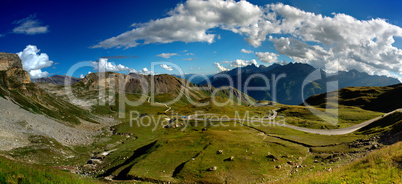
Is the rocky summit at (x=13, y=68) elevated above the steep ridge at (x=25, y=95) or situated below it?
above

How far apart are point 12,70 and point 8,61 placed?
29654 mm

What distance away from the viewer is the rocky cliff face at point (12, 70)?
13252 centimetres

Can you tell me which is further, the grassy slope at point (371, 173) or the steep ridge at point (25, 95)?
the steep ridge at point (25, 95)

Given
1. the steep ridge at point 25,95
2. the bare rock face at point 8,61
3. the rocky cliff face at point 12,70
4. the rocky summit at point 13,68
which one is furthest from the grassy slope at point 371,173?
the bare rock face at point 8,61

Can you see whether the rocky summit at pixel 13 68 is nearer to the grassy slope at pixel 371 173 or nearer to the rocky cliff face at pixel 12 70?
the rocky cliff face at pixel 12 70

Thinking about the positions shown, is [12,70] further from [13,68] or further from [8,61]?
[8,61]

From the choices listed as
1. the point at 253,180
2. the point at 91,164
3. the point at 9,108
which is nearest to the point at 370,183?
the point at 253,180

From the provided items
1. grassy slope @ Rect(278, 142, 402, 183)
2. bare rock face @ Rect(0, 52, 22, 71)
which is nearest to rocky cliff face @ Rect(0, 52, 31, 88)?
bare rock face @ Rect(0, 52, 22, 71)

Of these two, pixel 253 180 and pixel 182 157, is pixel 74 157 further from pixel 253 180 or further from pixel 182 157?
pixel 253 180

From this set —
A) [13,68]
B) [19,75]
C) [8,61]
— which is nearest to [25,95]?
[19,75]

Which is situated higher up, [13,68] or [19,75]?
[13,68]

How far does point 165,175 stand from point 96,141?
7148 cm

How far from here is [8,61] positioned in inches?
6417

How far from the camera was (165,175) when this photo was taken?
40.6 m
